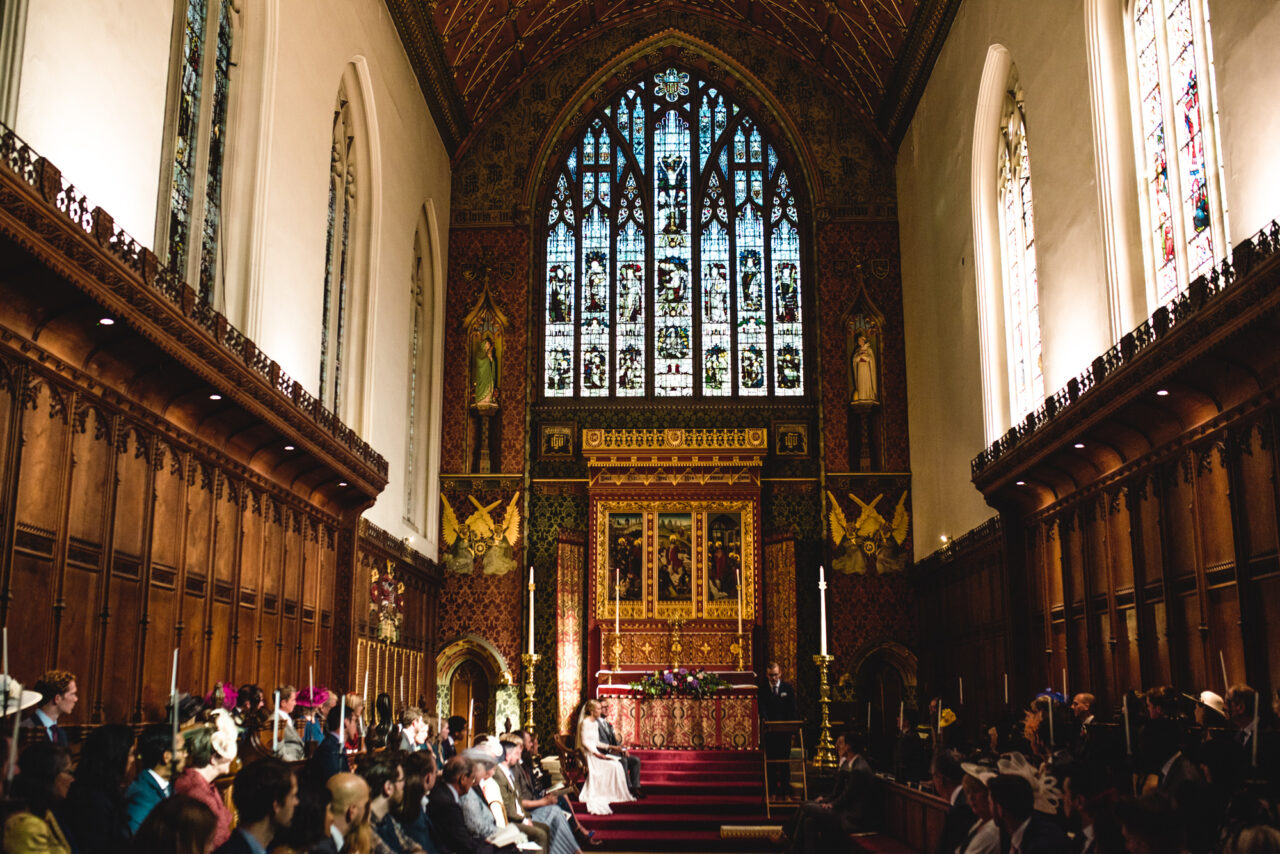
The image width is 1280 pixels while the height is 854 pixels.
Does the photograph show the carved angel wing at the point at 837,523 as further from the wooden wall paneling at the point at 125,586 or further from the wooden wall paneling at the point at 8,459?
the wooden wall paneling at the point at 8,459

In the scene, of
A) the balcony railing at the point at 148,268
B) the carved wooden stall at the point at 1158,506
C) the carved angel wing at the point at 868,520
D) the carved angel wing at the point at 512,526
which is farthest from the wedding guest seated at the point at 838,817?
the carved angel wing at the point at 512,526

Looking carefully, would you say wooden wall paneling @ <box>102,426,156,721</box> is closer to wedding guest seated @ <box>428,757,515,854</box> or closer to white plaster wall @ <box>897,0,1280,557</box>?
wedding guest seated @ <box>428,757,515,854</box>

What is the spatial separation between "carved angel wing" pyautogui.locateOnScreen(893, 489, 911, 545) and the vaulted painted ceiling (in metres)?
6.20

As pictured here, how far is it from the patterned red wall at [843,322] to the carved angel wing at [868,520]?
2.09ft

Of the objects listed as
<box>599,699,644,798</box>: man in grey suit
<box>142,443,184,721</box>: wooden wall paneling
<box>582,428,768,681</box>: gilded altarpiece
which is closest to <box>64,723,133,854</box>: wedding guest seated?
<box>142,443,184,721</box>: wooden wall paneling

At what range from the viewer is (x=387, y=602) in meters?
16.7

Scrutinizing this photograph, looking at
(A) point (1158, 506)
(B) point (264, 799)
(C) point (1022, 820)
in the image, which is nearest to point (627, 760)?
(A) point (1158, 506)

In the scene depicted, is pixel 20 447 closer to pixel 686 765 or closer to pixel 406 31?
pixel 686 765

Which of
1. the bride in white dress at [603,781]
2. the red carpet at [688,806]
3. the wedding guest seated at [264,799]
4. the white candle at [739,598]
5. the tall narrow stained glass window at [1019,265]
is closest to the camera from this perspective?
the wedding guest seated at [264,799]

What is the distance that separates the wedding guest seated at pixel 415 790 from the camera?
672 cm

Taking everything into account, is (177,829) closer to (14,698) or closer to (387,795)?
(14,698)

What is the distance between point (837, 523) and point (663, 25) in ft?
31.1

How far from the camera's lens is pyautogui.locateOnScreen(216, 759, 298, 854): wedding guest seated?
4.58 m

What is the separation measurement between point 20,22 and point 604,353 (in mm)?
13848
